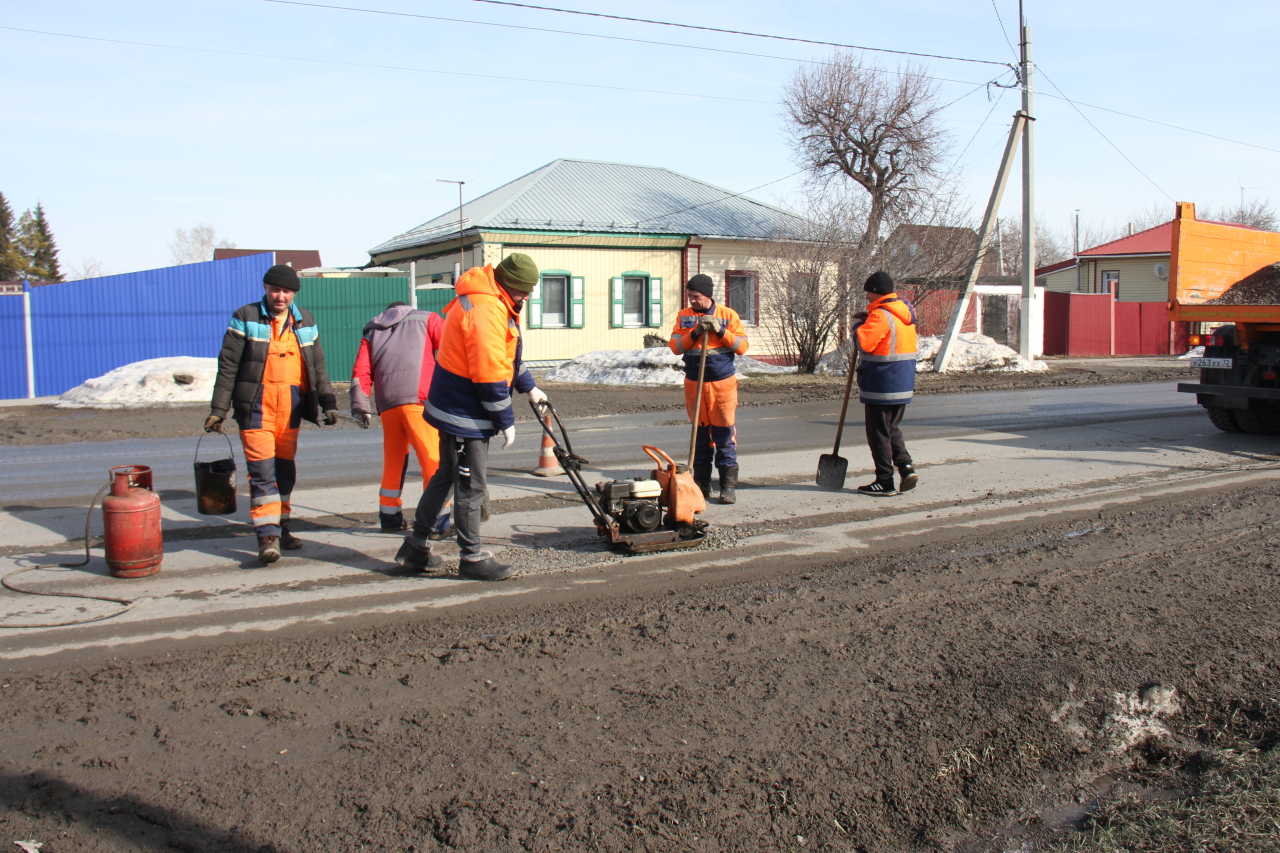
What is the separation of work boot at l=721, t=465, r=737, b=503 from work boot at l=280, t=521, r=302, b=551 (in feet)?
10.7

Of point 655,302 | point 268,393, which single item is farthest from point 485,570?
point 655,302

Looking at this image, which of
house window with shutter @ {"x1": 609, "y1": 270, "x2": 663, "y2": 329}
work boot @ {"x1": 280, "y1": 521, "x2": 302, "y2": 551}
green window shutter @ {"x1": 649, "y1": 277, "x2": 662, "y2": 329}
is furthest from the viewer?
green window shutter @ {"x1": 649, "y1": 277, "x2": 662, "y2": 329}

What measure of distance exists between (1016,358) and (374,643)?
22.2 meters

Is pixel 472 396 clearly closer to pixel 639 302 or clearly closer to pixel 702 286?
pixel 702 286

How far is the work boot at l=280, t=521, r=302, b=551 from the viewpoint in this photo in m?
6.07

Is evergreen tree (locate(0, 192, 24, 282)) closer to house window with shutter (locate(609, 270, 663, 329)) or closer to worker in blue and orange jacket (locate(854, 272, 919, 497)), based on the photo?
house window with shutter (locate(609, 270, 663, 329))

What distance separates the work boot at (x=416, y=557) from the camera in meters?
5.45

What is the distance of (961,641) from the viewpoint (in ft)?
13.9

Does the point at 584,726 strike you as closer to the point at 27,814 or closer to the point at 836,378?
the point at 27,814

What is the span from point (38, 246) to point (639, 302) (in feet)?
157

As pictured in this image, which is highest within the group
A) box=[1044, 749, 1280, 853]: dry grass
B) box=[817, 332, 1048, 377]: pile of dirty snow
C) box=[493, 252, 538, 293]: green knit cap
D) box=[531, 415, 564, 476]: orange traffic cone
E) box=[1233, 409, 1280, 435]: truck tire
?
box=[493, 252, 538, 293]: green knit cap

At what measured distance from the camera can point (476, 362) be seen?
5.12 m

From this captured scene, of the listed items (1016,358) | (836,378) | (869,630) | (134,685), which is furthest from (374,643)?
(1016,358)

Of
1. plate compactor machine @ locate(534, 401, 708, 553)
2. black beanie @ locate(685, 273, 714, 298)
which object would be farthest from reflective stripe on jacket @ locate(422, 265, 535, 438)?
black beanie @ locate(685, 273, 714, 298)
